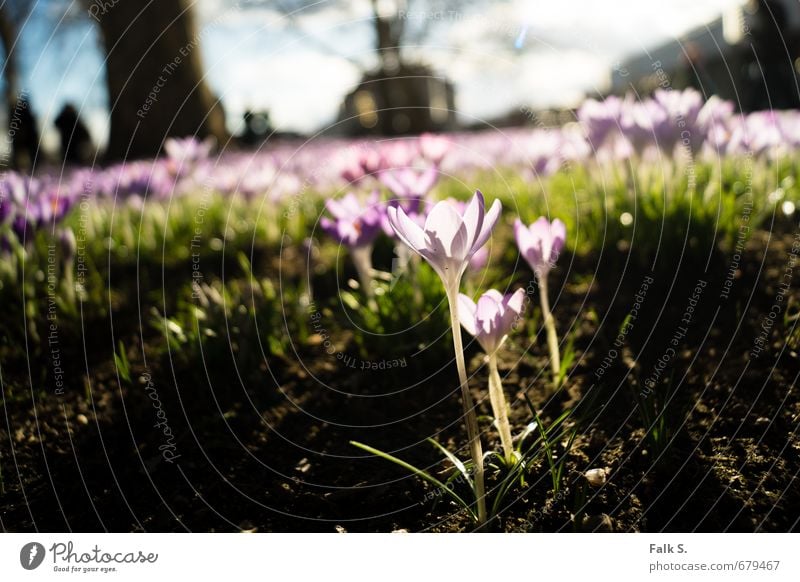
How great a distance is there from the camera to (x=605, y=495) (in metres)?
1.62

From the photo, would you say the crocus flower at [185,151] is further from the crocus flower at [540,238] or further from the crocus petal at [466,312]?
the crocus petal at [466,312]

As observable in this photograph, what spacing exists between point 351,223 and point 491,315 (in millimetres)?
1061

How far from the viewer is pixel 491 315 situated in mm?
1445

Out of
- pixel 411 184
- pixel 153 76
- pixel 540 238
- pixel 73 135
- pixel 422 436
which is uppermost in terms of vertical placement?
pixel 153 76

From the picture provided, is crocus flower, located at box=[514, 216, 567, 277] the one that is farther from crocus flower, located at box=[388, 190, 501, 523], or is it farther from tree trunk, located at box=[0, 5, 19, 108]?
tree trunk, located at box=[0, 5, 19, 108]

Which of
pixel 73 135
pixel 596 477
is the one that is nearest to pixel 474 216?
pixel 596 477

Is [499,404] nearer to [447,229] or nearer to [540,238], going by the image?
[447,229]

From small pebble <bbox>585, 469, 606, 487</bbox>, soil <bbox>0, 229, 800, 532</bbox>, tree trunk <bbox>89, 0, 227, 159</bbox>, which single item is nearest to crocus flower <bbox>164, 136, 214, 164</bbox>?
soil <bbox>0, 229, 800, 532</bbox>

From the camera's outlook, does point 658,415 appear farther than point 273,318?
No

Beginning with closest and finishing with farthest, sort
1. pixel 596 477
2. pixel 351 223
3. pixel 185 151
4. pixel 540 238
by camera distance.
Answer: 1. pixel 596 477
2. pixel 540 238
3. pixel 351 223
4. pixel 185 151

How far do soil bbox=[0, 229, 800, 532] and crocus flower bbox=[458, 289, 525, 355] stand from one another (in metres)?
0.44
